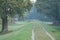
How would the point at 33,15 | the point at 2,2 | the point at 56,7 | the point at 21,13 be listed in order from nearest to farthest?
the point at 2,2 < the point at 21,13 < the point at 56,7 < the point at 33,15

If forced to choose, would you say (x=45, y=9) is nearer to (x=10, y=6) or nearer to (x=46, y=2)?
(x=46, y=2)

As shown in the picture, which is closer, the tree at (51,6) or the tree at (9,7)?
the tree at (9,7)

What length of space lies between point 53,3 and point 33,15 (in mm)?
82804

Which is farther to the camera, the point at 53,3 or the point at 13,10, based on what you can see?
the point at 53,3

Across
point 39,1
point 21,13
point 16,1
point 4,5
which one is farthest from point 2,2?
point 39,1

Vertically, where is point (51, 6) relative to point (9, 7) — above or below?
below

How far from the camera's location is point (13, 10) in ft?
86.6

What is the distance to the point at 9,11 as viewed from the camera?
26156 mm

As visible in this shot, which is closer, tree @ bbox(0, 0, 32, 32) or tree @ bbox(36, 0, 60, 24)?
tree @ bbox(0, 0, 32, 32)

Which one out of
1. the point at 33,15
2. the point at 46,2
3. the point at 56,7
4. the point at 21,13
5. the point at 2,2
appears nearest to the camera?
the point at 2,2

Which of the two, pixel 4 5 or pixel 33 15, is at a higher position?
pixel 4 5

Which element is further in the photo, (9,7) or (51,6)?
(51,6)

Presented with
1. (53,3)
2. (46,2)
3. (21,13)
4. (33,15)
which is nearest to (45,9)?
(46,2)

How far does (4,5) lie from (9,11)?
52.3 inches
